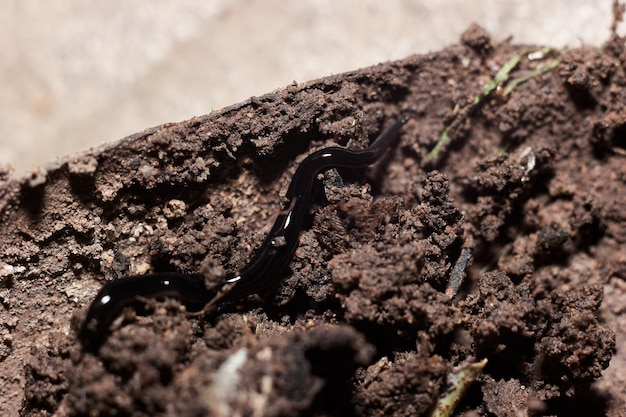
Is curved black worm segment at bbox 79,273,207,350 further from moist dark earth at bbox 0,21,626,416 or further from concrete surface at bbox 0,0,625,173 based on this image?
concrete surface at bbox 0,0,625,173

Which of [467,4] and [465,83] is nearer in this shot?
[465,83]

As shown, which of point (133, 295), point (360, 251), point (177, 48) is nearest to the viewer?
point (133, 295)

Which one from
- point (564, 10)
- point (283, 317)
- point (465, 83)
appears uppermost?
point (564, 10)

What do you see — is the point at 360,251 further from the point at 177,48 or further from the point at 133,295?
the point at 177,48

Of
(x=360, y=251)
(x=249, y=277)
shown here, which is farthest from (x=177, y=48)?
(x=360, y=251)

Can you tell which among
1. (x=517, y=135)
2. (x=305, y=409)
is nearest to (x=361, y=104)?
(x=517, y=135)

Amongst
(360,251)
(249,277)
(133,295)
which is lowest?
(133,295)

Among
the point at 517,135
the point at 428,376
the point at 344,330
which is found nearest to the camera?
the point at 344,330

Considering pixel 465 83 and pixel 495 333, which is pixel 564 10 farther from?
pixel 495 333
